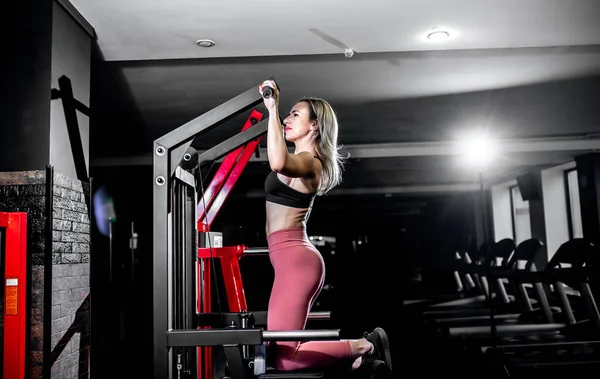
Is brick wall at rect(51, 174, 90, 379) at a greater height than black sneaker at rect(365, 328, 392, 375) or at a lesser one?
greater

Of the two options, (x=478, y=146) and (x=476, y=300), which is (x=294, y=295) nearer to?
(x=478, y=146)

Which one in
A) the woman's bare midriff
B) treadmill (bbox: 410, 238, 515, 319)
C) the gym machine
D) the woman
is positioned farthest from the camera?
treadmill (bbox: 410, 238, 515, 319)

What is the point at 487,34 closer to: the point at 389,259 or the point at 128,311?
the point at 128,311

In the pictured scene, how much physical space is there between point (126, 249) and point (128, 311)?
88.4 inches

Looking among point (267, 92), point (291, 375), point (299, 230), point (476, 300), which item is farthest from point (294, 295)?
point (476, 300)

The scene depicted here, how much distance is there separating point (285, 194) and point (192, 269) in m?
0.74

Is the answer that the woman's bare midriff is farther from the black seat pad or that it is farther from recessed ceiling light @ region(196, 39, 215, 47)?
recessed ceiling light @ region(196, 39, 215, 47)

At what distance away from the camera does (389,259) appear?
16594mm

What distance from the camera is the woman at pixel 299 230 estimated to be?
2.45 metres

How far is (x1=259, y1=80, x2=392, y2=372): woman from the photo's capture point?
2.45 metres

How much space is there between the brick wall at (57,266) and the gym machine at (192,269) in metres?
0.66

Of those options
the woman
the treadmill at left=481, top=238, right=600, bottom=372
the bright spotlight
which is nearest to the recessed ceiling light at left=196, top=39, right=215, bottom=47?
the woman

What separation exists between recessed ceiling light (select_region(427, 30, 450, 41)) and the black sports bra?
6.34 ft

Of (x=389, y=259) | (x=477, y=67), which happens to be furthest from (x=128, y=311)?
(x=389, y=259)
